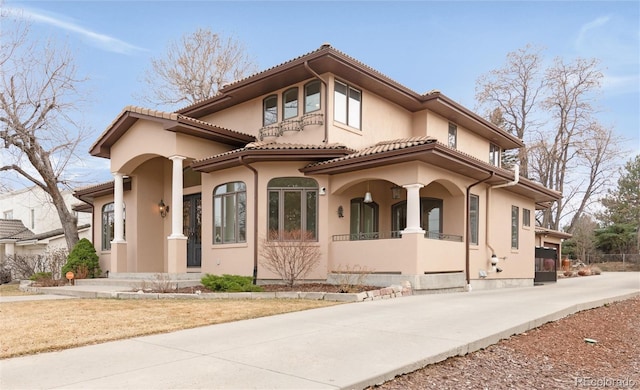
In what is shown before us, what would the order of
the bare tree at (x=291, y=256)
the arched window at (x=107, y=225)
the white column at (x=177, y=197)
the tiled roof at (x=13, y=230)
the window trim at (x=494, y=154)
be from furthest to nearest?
the tiled roof at (x=13, y=230) → the window trim at (x=494, y=154) → the arched window at (x=107, y=225) → the white column at (x=177, y=197) → the bare tree at (x=291, y=256)

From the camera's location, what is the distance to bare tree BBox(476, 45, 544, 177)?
32.3 meters

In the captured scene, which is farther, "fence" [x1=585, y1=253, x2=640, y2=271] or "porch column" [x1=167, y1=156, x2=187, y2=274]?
"fence" [x1=585, y1=253, x2=640, y2=271]

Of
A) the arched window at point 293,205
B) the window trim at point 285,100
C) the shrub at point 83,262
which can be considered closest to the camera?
the arched window at point 293,205

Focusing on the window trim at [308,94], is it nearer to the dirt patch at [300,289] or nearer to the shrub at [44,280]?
the dirt patch at [300,289]

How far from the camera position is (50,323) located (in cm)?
Result: 722

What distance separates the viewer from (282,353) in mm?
5223

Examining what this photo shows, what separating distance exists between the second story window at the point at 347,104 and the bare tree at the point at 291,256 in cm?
351

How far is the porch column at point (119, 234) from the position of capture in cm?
1570

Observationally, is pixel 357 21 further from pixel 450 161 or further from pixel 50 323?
pixel 50 323

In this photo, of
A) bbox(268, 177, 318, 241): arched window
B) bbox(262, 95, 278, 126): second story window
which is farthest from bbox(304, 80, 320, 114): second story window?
bbox(268, 177, 318, 241): arched window

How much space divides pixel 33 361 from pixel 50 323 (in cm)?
243

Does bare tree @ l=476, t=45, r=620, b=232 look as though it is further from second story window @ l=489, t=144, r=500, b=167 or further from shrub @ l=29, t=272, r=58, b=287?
shrub @ l=29, t=272, r=58, b=287

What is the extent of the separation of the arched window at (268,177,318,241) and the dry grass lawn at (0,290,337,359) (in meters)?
3.15

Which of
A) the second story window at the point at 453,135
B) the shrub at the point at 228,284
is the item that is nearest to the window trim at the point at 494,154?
the second story window at the point at 453,135
